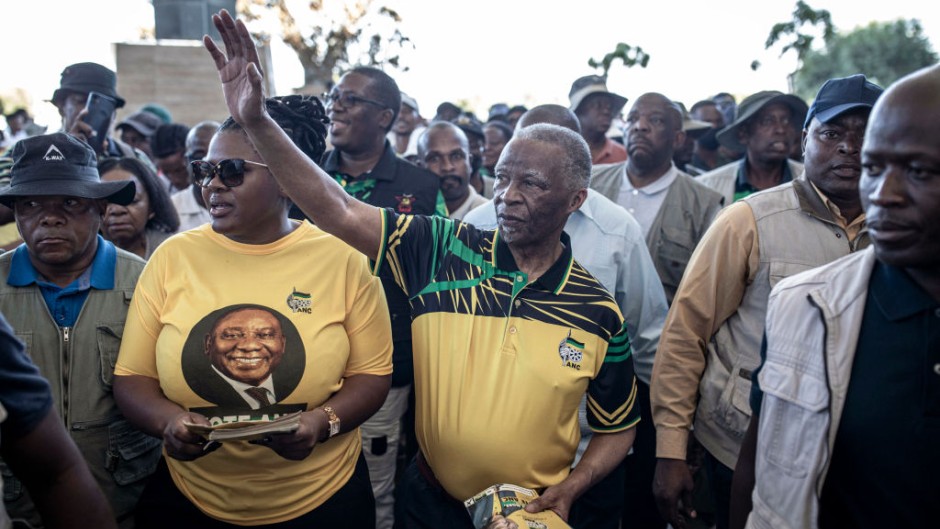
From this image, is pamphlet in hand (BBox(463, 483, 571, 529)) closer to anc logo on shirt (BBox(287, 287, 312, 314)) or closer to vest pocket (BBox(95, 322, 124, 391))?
anc logo on shirt (BBox(287, 287, 312, 314))

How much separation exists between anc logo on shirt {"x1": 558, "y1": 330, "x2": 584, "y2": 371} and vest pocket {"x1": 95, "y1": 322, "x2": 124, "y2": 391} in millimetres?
1671

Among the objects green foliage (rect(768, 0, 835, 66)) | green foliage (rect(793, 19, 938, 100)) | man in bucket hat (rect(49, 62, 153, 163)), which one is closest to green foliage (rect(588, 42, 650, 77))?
green foliage (rect(768, 0, 835, 66))

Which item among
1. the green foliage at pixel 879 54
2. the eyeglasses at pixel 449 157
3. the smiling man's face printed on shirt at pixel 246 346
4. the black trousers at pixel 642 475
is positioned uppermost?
the green foliage at pixel 879 54

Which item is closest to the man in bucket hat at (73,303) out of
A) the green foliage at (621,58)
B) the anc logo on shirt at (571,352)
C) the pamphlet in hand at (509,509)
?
the pamphlet in hand at (509,509)

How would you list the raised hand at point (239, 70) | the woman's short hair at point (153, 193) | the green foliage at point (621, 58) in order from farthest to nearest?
the green foliage at point (621, 58) → the woman's short hair at point (153, 193) → the raised hand at point (239, 70)

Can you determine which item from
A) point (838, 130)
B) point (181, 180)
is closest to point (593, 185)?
point (838, 130)

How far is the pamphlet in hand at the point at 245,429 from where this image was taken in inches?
88.5

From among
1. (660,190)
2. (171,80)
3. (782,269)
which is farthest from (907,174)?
(171,80)

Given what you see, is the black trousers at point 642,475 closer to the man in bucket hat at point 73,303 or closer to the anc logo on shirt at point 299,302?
the anc logo on shirt at point 299,302

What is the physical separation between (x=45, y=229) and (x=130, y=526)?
1204 millimetres

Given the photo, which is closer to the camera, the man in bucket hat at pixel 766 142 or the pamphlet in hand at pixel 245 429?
the pamphlet in hand at pixel 245 429

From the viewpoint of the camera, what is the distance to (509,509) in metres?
2.40

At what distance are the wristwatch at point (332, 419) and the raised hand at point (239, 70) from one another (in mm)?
1029

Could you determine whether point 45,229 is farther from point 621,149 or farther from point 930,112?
point 621,149
